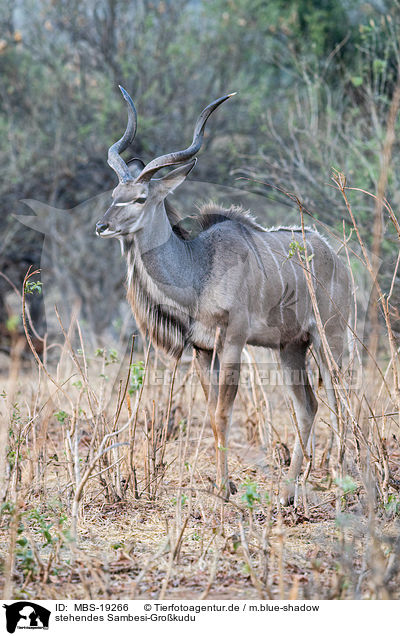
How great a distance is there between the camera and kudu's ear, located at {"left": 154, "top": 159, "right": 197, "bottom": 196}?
3609mm

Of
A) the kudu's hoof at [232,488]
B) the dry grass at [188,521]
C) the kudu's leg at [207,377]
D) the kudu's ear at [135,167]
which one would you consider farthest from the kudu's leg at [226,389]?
the kudu's ear at [135,167]

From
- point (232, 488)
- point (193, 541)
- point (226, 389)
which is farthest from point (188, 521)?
point (226, 389)

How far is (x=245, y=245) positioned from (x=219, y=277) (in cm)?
28

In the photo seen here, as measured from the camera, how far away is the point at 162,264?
12.0ft

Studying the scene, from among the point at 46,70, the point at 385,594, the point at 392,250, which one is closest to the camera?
the point at 385,594

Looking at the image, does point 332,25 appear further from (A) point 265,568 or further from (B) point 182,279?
(A) point 265,568

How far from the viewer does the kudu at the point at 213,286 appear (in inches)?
140

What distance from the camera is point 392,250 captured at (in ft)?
19.3

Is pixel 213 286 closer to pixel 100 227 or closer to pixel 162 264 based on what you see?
pixel 162 264

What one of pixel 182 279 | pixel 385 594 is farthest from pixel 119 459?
pixel 385 594

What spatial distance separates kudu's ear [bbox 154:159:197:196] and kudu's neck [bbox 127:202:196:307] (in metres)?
0.09
